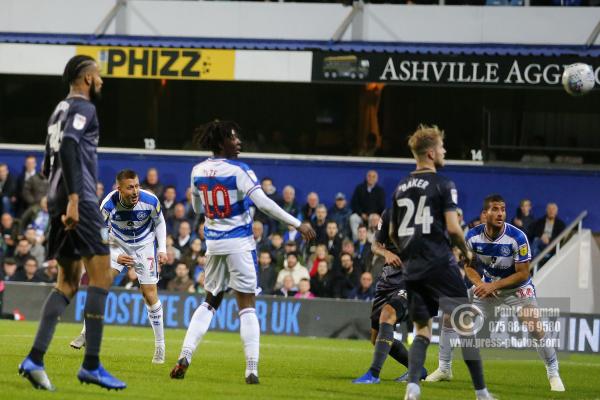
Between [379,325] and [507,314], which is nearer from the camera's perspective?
[379,325]

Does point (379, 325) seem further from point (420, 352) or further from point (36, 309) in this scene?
point (36, 309)

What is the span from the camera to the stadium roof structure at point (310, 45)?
933 inches

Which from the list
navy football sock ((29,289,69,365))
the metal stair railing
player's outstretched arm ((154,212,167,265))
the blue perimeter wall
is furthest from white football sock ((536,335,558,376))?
the blue perimeter wall

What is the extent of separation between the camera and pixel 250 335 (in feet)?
34.7

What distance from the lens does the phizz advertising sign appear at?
23.3 meters

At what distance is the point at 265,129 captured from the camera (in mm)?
26125

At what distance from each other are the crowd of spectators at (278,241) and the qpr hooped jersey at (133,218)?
297 inches

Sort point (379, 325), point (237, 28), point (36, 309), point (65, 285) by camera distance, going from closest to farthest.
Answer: point (65, 285)
point (379, 325)
point (36, 309)
point (237, 28)

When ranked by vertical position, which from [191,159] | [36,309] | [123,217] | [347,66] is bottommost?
[36,309]

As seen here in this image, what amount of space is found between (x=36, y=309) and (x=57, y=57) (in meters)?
6.24

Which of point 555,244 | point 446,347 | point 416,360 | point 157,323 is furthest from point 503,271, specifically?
point 555,244

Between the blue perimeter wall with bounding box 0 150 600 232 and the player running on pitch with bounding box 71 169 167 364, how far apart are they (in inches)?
466

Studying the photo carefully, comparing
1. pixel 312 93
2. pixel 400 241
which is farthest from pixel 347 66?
pixel 400 241

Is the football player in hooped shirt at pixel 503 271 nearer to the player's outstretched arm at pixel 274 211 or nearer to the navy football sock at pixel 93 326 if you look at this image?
the player's outstretched arm at pixel 274 211
